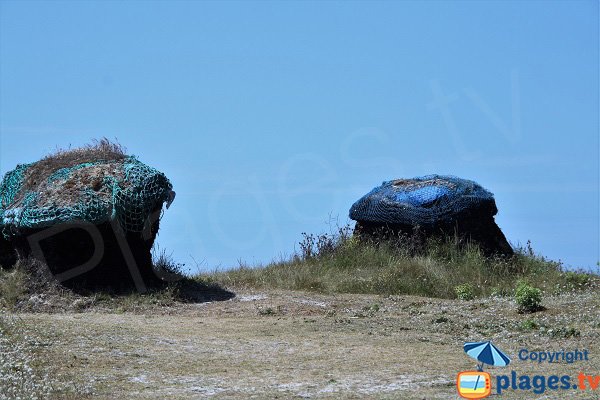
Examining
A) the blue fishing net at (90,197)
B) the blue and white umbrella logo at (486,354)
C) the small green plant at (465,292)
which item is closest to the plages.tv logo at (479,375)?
the blue and white umbrella logo at (486,354)

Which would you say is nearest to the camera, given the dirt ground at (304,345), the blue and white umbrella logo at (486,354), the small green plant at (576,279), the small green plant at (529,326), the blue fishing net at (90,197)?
the blue and white umbrella logo at (486,354)

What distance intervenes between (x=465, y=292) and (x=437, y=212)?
323cm

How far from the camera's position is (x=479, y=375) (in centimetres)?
743

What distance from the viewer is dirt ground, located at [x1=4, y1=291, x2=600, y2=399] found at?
748 centimetres

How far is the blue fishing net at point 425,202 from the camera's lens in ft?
55.9

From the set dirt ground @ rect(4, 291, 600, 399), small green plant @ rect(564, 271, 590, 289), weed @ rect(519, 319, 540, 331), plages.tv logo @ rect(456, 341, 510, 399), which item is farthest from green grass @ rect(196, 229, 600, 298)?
plages.tv logo @ rect(456, 341, 510, 399)

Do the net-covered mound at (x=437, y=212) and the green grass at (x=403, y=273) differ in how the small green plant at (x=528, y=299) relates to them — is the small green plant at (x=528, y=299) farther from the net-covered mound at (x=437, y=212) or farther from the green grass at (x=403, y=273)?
the net-covered mound at (x=437, y=212)

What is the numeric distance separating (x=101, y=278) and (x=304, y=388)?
693 cm

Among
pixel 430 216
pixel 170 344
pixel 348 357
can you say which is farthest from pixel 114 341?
pixel 430 216

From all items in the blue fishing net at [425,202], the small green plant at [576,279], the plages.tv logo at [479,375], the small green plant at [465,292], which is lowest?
the plages.tv logo at [479,375]

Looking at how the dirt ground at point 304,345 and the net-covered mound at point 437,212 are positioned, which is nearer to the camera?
the dirt ground at point 304,345

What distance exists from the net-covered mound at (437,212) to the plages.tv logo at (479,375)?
9.29 meters

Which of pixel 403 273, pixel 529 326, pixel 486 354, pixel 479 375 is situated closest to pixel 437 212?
pixel 403 273

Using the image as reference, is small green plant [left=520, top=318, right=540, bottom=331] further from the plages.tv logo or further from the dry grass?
the dry grass
